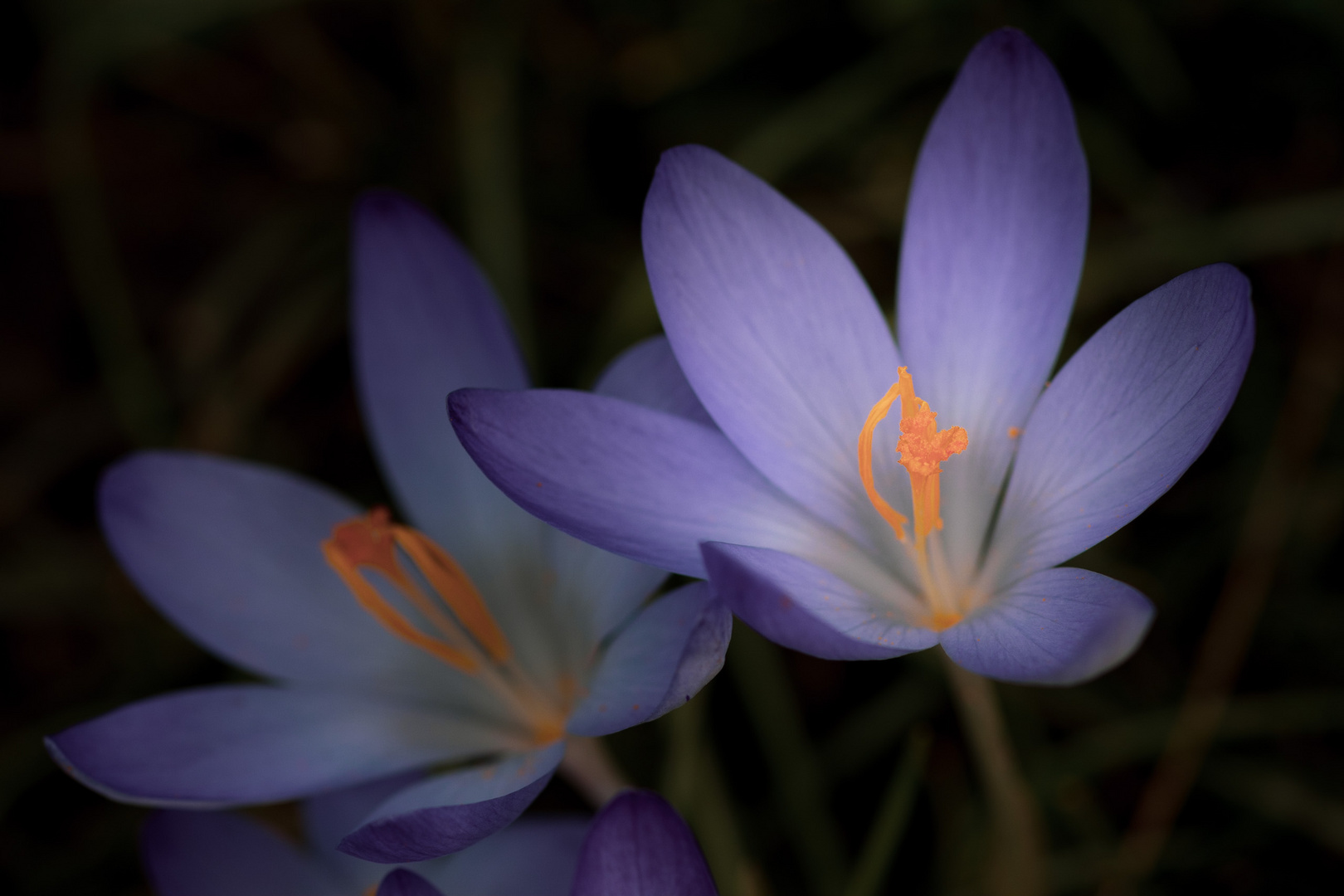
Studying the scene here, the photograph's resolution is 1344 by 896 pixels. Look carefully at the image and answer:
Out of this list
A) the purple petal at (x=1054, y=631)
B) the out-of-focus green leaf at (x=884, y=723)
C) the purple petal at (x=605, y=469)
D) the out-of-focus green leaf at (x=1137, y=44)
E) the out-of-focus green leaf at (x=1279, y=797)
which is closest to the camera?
the purple petal at (x=1054, y=631)

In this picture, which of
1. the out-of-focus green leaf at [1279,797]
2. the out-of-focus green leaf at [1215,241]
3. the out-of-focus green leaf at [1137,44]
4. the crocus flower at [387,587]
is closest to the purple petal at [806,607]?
the crocus flower at [387,587]

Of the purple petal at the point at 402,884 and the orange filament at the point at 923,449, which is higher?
the orange filament at the point at 923,449

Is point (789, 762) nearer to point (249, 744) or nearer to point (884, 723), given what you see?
point (884, 723)

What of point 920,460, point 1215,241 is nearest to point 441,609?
point 920,460

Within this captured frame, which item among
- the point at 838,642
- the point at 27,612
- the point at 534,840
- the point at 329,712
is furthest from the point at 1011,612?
the point at 27,612

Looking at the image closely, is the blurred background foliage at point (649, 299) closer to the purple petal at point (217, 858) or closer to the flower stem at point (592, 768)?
the flower stem at point (592, 768)
